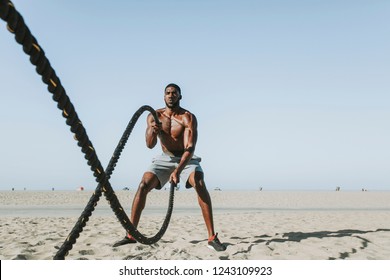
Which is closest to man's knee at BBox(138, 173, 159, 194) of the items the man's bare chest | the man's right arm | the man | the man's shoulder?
the man

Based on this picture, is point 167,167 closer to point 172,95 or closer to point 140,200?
point 140,200

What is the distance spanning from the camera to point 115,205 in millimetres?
2562

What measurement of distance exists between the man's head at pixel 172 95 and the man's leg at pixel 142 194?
3.35 feet

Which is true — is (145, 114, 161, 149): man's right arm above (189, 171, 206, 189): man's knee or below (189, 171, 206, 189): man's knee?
above

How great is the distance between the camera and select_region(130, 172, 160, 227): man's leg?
15.4ft

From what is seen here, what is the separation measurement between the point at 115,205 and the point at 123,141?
2.65 ft

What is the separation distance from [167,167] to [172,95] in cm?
101

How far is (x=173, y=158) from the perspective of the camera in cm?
492

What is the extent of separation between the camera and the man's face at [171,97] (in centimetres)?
500

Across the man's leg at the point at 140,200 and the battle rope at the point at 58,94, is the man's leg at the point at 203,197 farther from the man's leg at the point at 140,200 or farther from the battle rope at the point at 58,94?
the battle rope at the point at 58,94

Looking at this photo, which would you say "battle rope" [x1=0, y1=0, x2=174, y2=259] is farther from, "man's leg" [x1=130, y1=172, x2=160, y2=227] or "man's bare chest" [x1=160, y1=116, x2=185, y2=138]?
"man's bare chest" [x1=160, y1=116, x2=185, y2=138]

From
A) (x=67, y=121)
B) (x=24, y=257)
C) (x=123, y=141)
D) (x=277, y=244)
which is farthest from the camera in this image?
(x=277, y=244)
